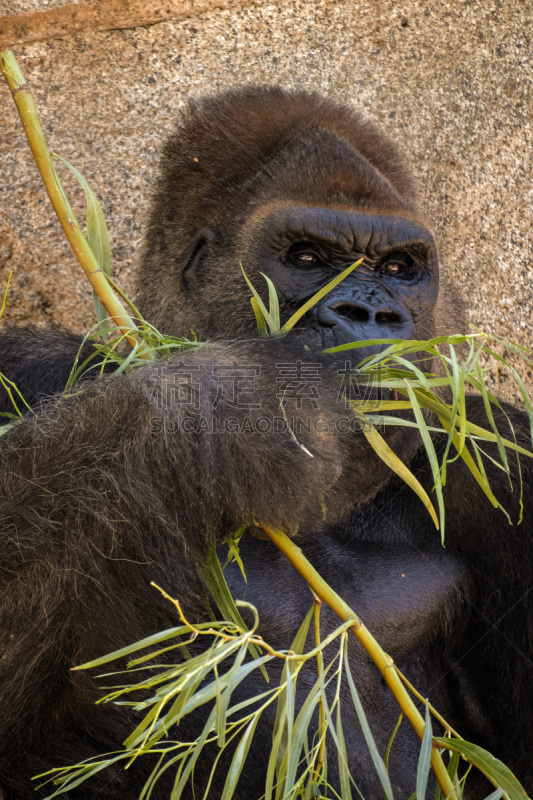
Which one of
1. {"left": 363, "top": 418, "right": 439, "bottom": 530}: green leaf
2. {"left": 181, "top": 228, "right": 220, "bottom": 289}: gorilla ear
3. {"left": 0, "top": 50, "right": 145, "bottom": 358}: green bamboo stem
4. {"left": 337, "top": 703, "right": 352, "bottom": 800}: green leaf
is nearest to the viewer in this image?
{"left": 337, "top": 703, "right": 352, "bottom": 800}: green leaf

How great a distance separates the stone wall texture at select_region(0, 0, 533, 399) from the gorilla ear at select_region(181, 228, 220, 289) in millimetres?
914

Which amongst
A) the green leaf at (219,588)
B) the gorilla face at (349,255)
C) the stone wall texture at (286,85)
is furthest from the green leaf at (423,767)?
the stone wall texture at (286,85)

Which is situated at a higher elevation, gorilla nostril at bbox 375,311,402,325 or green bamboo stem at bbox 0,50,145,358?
green bamboo stem at bbox 0,50,145,358

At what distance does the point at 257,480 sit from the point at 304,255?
101 cm

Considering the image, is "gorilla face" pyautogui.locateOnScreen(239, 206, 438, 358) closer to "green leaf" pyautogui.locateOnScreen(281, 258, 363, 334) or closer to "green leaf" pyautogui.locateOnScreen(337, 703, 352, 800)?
"green leaf" pyautogui.locateOnScreen(281, 258, 363, 334)

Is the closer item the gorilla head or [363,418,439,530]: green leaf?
[363,418,439,530]: green leaf

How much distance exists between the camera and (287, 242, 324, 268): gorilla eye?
233cm

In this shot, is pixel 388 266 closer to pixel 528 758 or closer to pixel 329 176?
pixel 329 176

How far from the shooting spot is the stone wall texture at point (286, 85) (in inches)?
132

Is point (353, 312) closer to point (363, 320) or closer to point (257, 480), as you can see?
point (363, 320)

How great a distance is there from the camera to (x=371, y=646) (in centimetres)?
146

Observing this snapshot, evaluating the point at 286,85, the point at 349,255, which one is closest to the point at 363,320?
the point at 349,255

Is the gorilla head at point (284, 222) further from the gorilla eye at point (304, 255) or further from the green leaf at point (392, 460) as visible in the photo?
the green leaf at point (392, 460)

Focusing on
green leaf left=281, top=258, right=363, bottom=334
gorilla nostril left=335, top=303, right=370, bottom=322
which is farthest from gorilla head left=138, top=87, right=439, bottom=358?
green leaf left=281, top=258, right=363, bottom=334
